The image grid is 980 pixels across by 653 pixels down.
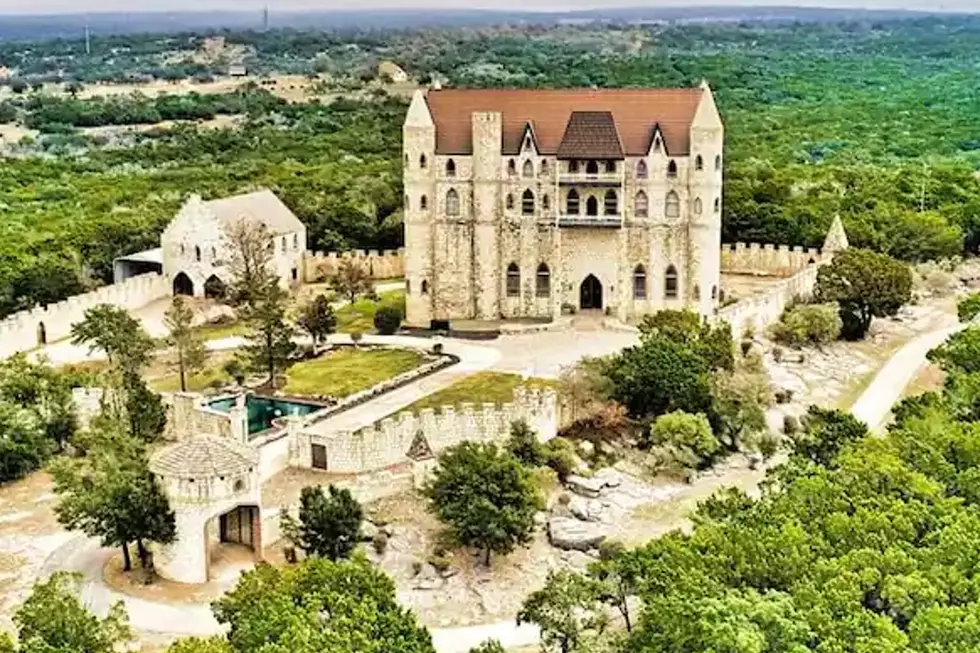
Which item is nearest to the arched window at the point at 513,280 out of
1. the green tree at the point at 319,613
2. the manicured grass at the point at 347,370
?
the manicured grass at the point at 347,370

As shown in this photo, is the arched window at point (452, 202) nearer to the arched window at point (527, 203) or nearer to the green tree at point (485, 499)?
the arched window at point (527, 203)

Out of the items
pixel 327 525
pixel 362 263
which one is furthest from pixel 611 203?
pixel 327 525

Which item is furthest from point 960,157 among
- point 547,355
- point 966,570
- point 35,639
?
point 35,639

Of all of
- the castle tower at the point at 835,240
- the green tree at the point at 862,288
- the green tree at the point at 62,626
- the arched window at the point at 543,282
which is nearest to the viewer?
the green tree at the point at 62,626

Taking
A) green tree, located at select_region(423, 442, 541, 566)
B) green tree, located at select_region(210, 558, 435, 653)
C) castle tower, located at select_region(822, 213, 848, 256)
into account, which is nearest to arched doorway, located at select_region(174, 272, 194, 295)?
castle tower, located at select_region(822, 213, 848, 256)

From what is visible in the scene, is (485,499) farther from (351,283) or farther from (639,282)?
(351,283)

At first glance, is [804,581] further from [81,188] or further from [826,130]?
[826,130]
